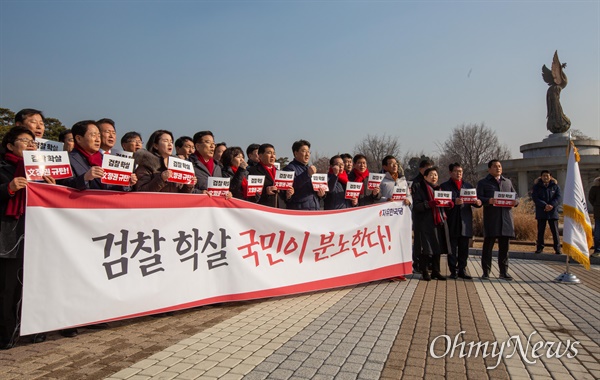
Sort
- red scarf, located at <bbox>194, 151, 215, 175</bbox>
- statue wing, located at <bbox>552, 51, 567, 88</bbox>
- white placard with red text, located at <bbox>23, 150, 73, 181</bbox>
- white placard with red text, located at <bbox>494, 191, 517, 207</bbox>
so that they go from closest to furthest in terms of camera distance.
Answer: white placard with red text, located at <bbox>23, 150, 73, 181</bbox> < red scarf, located at <bbox>194, 151, 215, 175</bbox> < white placard with red text, located at <bbox>494, 191, 517, 207</bbox> < statue wing, located at <bbox>552, 51, 567, 88</bbox>

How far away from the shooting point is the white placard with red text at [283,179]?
22.3 ft

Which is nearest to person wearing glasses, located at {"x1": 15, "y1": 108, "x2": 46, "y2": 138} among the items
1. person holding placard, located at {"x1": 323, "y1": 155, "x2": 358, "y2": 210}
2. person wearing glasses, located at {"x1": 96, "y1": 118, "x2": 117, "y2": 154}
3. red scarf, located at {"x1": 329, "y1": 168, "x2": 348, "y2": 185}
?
person wearing glasses, located at {"x1": 96, "y1": 118, "x2": 117, "y2": 154}

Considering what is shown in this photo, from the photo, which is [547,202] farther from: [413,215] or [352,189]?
[352,189]

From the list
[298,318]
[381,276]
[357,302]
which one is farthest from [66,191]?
[381,276]

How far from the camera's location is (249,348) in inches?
166

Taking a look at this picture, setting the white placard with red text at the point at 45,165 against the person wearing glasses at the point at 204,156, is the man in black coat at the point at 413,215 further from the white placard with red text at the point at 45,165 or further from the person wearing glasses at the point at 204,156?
the white placard with red text at the point at 45,165

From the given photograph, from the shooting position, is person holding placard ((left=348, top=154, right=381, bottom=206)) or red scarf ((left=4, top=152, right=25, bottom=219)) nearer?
red scarf ((left=4, top=152, right=25, bottom=219))

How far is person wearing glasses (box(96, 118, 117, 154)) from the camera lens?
18.9ft

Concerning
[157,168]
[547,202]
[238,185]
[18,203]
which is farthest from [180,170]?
[547,202]

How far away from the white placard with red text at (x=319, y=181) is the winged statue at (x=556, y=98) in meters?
33.2

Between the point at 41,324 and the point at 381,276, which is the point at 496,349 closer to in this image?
the point at 381,276

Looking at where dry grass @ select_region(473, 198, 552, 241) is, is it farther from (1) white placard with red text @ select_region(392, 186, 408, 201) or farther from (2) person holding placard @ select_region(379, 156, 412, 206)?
(1) white placard with red text @ select_region(392, 186, 408, 201)

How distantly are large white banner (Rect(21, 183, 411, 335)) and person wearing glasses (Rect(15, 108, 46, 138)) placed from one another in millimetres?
1400

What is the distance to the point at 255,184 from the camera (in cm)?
663
